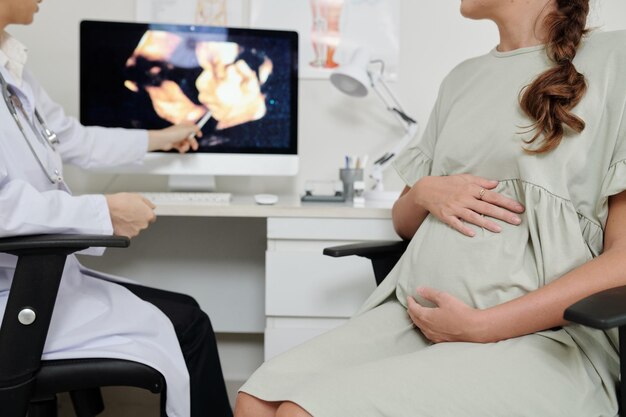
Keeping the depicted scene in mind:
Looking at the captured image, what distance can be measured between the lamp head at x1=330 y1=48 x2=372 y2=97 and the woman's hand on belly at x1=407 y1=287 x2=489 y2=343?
0.93 metres

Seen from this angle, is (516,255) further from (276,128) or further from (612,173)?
(276,128)

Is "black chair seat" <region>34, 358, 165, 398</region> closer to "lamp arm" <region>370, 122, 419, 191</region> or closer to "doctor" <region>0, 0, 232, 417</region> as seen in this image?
"doctor" <region>0, 0, 232, 417</region>

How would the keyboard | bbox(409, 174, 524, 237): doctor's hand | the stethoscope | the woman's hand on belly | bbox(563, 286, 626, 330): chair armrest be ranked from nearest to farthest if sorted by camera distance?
bbox(563, 286, 626, 330): chair armrest → the woman's hand on belly → bbox(409, 174, 524, 237): doctor's hand → the stethoscope → the keyboard

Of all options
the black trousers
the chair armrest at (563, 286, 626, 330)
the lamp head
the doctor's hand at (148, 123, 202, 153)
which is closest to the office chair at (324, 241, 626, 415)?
the chair armrest at (563, 286, 626, 330)

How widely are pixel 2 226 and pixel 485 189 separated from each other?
0.83 m

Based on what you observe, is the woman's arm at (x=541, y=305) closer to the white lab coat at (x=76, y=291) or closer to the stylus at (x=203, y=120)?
the white lab coat at (x=76, y=291)

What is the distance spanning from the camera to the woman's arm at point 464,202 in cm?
115

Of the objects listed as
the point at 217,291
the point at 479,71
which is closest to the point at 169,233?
the point at 217,291

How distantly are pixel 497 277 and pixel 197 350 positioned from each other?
0.71 meters

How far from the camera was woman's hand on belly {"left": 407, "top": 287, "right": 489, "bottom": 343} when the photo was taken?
3.39 ft

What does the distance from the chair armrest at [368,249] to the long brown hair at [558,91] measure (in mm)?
407

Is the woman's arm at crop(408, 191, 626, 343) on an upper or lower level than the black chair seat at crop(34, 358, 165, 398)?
upper

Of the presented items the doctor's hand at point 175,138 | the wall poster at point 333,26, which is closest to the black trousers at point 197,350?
the doctor's hand at point 175,138

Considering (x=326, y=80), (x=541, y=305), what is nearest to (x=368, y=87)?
(x=326, y=80)
